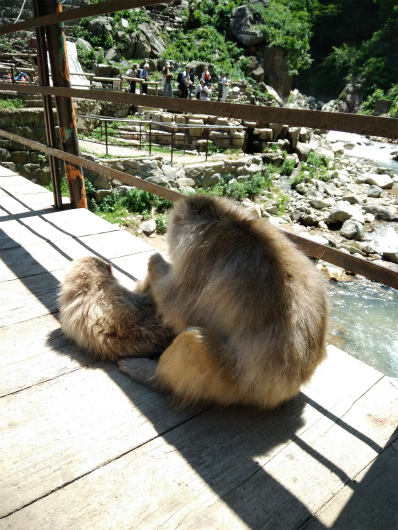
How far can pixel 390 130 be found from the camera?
1.30 m

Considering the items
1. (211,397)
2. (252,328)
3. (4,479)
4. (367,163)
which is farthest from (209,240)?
(367,163)

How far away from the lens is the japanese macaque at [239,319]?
1.51 metres

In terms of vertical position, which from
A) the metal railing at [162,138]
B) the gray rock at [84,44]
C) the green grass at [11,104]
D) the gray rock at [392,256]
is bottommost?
the gray rock at [392,256]

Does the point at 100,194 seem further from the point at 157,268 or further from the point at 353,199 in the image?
the point at 353,199

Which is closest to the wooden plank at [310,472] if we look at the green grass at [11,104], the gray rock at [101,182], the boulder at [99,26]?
the gray rock at [101,182]

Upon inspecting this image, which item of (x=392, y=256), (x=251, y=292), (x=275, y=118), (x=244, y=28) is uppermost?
(x=244, y=28)

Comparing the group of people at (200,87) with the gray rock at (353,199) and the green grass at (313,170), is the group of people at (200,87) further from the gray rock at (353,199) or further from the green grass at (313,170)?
the gray rock at (353,199)

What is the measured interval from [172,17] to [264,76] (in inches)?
303

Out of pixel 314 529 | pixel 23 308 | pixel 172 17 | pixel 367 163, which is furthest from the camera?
pixel 172 17

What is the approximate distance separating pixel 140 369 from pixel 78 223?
2.04m

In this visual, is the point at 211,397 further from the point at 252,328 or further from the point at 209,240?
the point at 209,240

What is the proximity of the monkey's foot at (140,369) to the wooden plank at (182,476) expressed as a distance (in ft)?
0.66

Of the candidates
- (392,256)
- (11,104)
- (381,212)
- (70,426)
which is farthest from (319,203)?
(70,426)

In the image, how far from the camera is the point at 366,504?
1.33 metres
